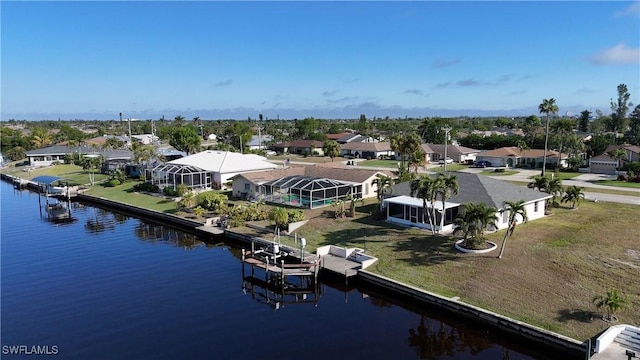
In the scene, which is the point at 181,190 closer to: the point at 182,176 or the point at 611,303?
the point at 182,176

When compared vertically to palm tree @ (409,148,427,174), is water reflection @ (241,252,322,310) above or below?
below

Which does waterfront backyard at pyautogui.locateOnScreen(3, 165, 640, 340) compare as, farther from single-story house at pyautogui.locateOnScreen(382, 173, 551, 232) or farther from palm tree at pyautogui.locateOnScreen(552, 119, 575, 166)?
palm tree at pyautogui.locateOnScreen(552, 119, 575, 166)

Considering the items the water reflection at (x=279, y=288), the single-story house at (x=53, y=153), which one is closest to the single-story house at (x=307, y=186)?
the water reflection at (x=279, y=288)

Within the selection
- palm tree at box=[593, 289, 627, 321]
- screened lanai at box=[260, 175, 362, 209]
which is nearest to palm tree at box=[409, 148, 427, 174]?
screened lanai at box=[260, 175, 362, 209]

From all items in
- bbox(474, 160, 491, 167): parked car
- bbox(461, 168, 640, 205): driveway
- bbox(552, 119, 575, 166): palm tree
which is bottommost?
bbox(461, 168, 640, 205): driveway

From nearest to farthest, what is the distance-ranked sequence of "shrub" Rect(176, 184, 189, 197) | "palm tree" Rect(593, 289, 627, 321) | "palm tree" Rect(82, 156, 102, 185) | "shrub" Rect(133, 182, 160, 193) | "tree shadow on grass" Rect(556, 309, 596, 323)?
"palm tree" Rect(593, 289, 627, 321), "tree shadow on grass" Rect(556, 309, 596, 323), "shrub" Rect(176, 184, 189, 197), "shrub" Rect(133, 182, 160, 193), "palm tree" Rect(82, 156, 102, 185)

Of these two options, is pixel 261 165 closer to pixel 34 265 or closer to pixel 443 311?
pixel 34 265
